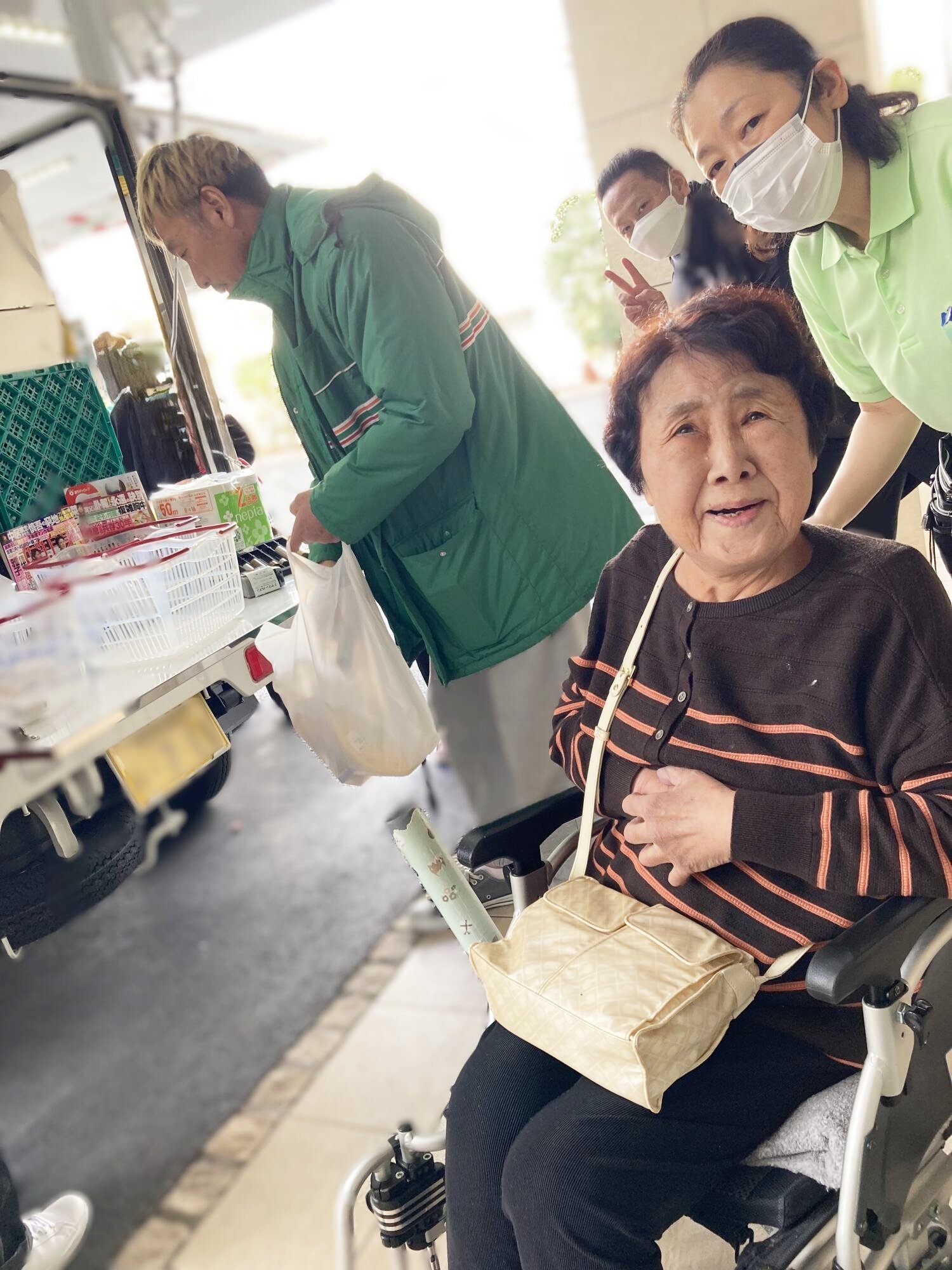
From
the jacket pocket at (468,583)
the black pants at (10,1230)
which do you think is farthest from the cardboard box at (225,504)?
the black pants at (10,1230)

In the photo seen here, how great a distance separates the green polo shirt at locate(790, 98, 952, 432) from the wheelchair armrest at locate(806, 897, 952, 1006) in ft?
2.19

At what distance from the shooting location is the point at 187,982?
3.10m

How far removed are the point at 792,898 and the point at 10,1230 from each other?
4.12 feet

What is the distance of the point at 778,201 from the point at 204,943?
2795 millimetres

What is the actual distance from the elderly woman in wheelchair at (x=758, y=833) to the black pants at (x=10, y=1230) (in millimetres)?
740

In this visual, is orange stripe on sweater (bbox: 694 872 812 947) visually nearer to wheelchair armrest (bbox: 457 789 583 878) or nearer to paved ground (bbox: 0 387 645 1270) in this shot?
wheelchair armrest (bbox: 457 789 583 878)

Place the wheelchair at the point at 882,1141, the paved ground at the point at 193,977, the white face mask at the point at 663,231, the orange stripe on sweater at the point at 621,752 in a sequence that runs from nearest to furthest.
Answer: the wheelchair at the point at 882,1141
the orange stripe on sweater at the point at 621,752
the white face mask at the point at 663,231
the paved ground at the point at 193,977

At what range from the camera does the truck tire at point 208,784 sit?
6.40 feet

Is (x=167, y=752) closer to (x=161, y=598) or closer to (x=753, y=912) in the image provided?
(x=161, y=598)

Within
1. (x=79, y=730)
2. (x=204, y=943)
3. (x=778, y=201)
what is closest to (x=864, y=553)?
(x=778, y=201)

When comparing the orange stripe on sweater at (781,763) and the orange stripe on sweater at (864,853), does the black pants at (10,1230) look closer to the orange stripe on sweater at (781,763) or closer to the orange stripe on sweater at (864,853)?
the orange stripe on sweater at (781,763)

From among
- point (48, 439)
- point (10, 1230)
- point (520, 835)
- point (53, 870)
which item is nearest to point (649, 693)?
point (520, 835)

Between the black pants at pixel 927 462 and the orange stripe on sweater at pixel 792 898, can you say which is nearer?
the orange stripe on sweater at pixel 792 898

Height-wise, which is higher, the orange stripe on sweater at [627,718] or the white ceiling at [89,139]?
the white ceiling at [89,139]
